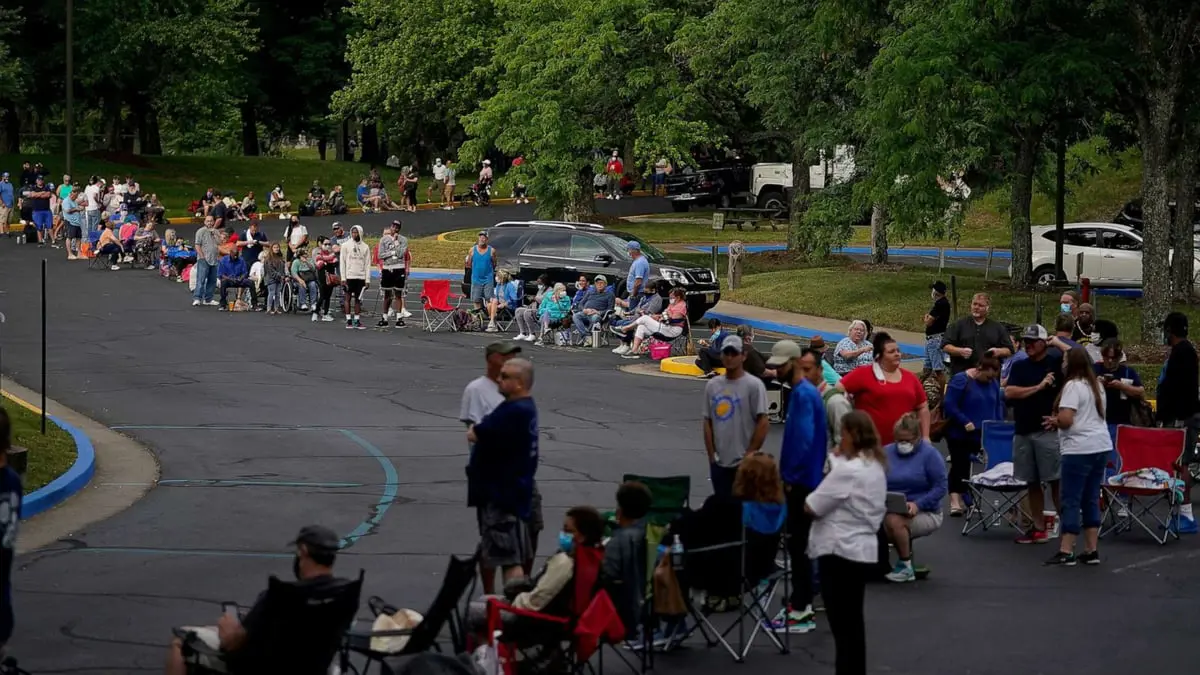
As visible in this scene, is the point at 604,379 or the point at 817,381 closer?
the point at 817,381

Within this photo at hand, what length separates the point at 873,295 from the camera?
34.3 metres

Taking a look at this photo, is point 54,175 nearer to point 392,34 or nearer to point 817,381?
point 392,34

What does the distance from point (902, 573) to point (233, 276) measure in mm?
22567

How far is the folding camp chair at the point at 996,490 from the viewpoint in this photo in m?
14.5

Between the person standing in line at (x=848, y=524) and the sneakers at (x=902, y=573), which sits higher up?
the person standing in line at (x=848, y=524)

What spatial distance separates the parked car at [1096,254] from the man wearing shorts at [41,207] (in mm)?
25378

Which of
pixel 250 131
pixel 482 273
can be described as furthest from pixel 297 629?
pixel 250 131

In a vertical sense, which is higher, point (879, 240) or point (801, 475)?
point (879, 240)

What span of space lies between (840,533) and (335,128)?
238 ft

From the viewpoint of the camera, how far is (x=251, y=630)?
8445 millimetres

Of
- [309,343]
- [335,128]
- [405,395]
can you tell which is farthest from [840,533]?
[335,128]

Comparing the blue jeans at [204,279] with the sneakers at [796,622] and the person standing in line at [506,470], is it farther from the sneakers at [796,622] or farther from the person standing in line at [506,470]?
the sneakers at [796,622]

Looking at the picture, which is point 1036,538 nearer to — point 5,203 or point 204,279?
point 204,279

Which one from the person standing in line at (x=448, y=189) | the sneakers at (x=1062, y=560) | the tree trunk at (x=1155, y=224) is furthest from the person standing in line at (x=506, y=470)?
the person standing in line at (x=448, y=189)
